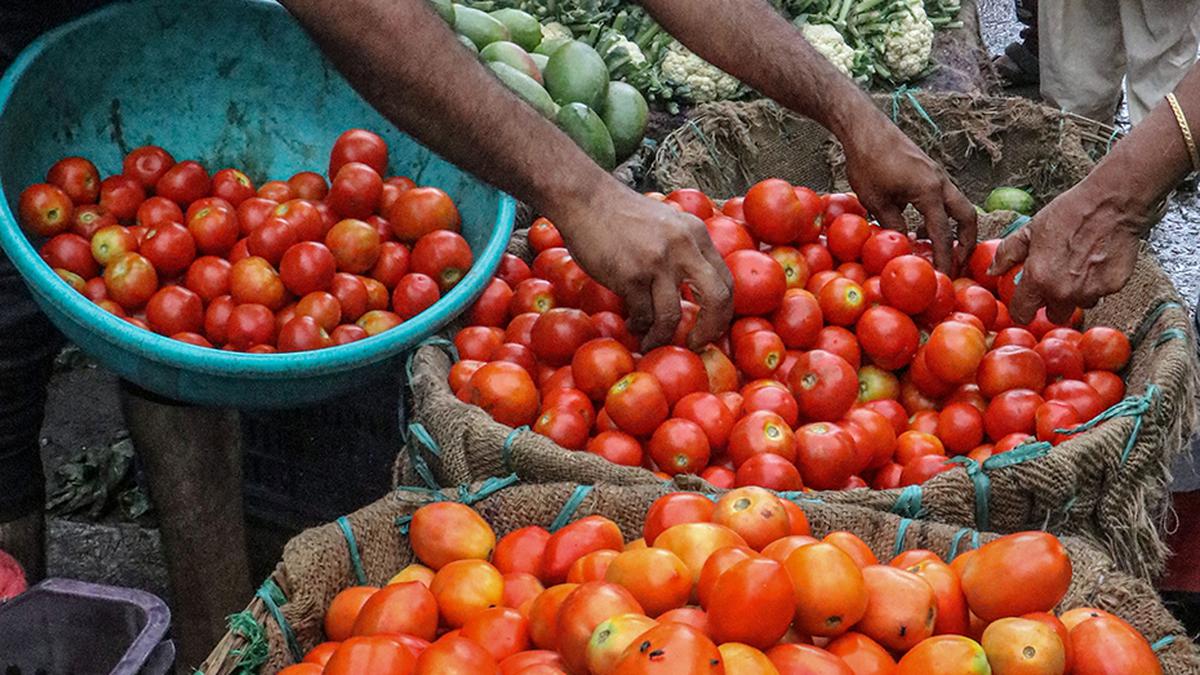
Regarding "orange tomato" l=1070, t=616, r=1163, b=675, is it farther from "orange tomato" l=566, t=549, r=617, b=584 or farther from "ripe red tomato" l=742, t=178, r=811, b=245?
"ripe red tomato" l=742, t=178, r=811, b=245

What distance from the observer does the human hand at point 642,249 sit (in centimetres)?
219

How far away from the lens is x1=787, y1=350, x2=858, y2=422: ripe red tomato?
2.46 metres

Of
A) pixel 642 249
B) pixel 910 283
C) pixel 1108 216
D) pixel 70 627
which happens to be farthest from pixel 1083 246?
pixel 70 627

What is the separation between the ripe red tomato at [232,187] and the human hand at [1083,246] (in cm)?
184

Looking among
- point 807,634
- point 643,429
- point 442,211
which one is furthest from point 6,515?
point 807,634

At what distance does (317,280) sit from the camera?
2.71 m

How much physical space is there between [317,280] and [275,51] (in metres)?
0.69

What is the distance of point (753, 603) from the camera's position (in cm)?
151

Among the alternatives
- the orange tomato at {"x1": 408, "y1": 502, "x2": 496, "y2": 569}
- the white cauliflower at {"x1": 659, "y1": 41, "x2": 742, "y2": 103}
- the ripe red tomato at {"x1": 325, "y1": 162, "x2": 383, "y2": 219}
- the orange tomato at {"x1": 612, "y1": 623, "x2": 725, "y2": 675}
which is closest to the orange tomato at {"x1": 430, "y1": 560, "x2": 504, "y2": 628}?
the orange tomato at {"x1": 408, "y1": 502, "x2": 496, "y2": 569}

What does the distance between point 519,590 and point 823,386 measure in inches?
34.9

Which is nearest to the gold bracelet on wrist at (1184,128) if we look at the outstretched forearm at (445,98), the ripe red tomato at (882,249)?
the ripe red tomato at (882,249)

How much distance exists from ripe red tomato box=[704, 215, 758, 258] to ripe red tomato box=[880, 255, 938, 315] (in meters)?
0.32

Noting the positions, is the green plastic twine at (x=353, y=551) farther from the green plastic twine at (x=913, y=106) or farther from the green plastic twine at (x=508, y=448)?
the green plastic twine at (x=913, y=106)

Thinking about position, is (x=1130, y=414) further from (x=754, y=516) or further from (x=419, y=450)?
(x=419, y=450)
